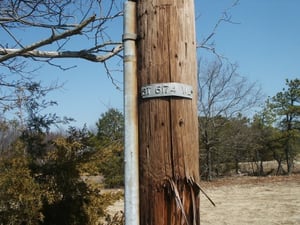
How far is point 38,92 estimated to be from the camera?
19.7 ft

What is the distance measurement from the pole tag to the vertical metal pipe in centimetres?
6

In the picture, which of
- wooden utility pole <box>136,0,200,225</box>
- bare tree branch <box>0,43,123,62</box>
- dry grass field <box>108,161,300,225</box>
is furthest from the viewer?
dry grass field <box>108,161,300,225</box>

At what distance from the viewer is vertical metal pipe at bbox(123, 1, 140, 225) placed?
143 centimetres

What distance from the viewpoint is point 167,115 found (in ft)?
4.62

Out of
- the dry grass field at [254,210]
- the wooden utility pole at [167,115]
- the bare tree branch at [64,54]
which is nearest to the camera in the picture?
the wooden utility pole at [167,115]

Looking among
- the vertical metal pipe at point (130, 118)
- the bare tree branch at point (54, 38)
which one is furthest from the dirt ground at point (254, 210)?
the vertical metal pipe at point (130, 118)

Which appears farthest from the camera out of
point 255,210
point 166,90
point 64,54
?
point 255,210

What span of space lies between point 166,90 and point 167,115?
0.09 meters

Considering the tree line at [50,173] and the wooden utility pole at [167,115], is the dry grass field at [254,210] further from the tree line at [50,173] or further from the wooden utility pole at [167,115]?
the wooden utility pole at [167,115]

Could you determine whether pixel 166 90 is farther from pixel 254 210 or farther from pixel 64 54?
pixel 254 210

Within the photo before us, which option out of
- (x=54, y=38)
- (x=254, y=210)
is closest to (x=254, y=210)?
(x=254, y=210)

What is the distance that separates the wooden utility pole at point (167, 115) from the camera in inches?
54.9

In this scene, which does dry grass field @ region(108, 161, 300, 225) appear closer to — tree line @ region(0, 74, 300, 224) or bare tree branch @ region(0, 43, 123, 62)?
tree line @ region(0, 74, 300, 224)

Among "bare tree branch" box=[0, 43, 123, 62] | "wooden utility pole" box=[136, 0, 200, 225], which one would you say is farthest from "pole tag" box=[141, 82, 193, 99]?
"bare tree branch" box=[0, 43, 123, 62]
